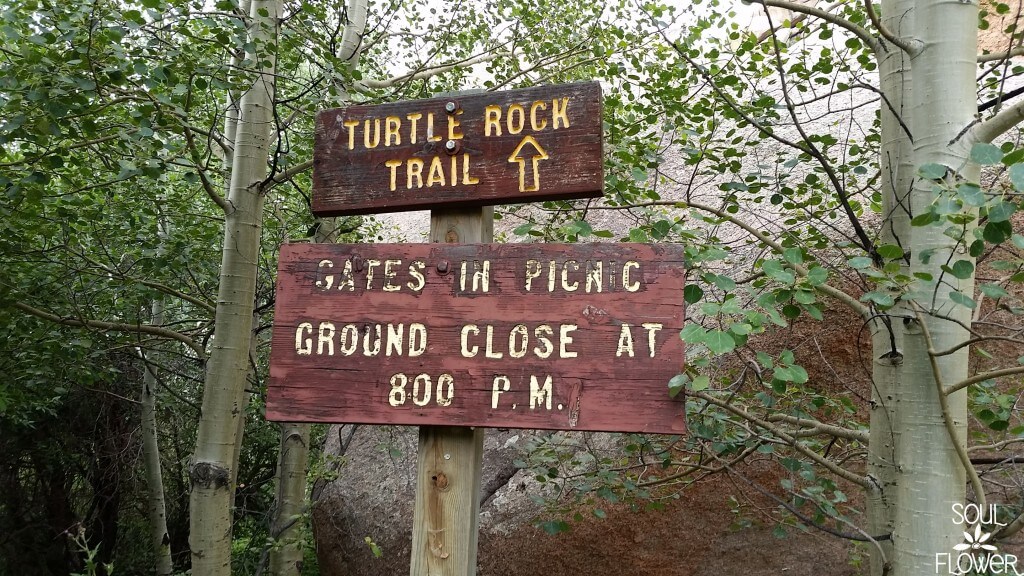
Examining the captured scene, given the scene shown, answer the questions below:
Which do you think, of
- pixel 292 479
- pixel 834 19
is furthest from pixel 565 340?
pixel 292 479

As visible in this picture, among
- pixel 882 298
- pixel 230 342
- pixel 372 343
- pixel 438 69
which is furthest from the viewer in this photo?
pixel 438 69

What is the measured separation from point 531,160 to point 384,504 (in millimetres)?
3701

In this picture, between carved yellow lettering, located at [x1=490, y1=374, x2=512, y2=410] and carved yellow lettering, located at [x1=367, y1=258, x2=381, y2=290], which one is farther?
carved yellow lettering, located at [x1=367, y1=258, x2=381, y2=290]

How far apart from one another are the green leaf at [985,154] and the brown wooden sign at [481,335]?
77 centimetres

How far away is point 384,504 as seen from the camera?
5.10 m

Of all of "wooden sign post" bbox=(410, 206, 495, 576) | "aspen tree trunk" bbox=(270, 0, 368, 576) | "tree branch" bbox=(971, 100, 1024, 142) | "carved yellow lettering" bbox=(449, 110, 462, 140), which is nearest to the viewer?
"tree branch" bbox=(971, 100, 1024, 142)

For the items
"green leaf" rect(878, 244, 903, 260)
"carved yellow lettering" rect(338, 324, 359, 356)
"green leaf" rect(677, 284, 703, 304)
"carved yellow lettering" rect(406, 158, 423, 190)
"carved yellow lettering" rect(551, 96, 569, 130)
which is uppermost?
"carved yellow lettering" rect(551, 96, 569, 130)

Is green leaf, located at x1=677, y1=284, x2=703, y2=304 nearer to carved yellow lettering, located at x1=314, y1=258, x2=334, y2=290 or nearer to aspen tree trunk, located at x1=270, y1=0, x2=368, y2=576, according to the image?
carved yellow lettering, located at x1=314, y1=258, x2=334, y2=290

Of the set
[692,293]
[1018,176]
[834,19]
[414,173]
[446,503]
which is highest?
[834,19]

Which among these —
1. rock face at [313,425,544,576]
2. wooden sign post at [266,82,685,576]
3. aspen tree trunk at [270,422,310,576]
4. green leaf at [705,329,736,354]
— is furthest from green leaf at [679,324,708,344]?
aspen tree trunk at [270,422,310,576]

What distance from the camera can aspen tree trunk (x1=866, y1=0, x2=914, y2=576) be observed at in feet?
7.82

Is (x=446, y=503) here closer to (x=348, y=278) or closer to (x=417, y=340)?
(x=417, y=340)

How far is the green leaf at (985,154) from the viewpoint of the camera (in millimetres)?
1680

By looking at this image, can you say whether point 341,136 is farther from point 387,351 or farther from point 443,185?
point 387,351
